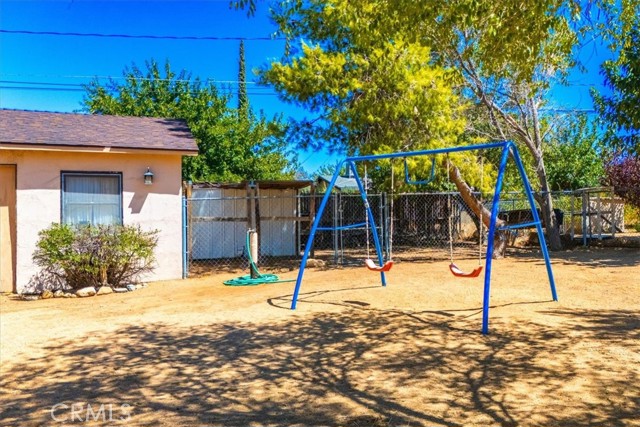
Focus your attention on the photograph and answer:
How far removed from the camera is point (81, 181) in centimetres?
1040

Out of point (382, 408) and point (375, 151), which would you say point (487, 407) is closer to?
point (382, 408)

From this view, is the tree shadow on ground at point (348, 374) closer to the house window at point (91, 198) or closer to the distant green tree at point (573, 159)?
the house window at point (91, 198)

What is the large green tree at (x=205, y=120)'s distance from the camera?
19.6m

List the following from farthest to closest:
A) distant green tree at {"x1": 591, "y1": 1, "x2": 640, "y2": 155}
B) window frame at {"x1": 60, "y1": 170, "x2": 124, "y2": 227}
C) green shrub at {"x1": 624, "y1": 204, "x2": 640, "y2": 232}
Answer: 1. green shrub at {"x1": 624, "y1": 204, "x2": 640, "y2": 232}
2. window frame at {"x1": 60, "y1": 170, "x2": 124, "y2": 227}
3. distant green tree at {"x1": 591, "y1": 1, "x2": 640, "y2": 155}

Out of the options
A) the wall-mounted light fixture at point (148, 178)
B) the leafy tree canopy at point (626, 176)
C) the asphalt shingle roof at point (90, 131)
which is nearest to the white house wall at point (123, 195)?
the wall-mounted light fixture at point (148, 178)

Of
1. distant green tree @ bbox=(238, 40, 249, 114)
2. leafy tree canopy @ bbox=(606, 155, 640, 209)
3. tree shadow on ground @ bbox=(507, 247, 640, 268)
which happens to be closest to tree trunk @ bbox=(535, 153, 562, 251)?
tree shadow on ground @ bbox=(507, 247, 640, 268)

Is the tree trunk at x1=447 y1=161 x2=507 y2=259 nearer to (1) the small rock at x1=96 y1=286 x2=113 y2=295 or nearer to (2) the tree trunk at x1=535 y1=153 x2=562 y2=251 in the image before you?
(2) the tree trunk at x1=535 y1=153 x2=562 y2=251

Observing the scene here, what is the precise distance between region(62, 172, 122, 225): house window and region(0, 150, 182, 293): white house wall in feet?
0.35

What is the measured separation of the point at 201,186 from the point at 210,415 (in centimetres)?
1094

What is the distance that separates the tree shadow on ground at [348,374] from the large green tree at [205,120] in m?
13.5

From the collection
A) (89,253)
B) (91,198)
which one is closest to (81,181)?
(91,198)

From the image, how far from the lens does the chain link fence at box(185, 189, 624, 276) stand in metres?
13.3

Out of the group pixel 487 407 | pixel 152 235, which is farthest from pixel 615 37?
pixel 152 235

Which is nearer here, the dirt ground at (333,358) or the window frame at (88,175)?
the dirt ground at (333,358)
